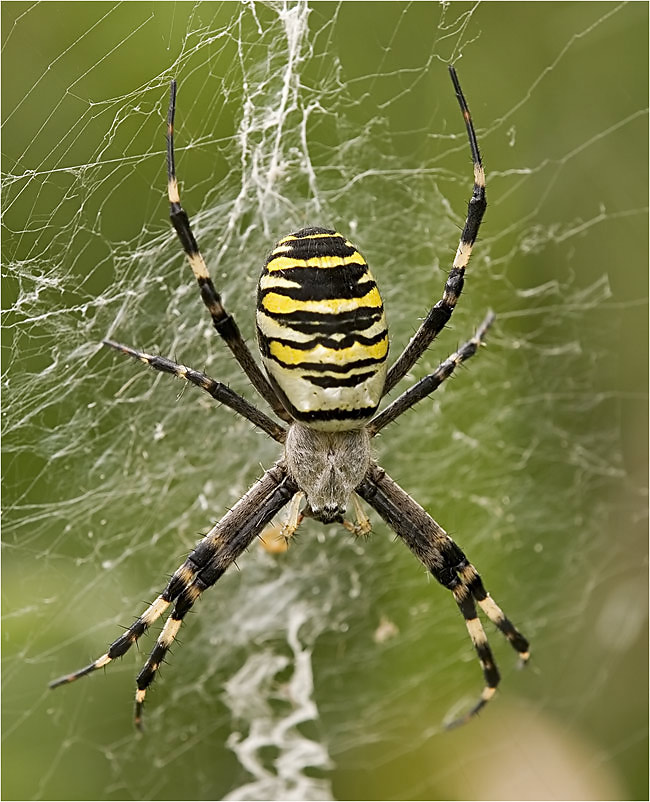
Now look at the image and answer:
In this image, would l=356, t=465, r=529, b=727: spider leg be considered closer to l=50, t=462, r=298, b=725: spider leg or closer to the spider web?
l=50, t=462, r=298, b=725: spider leg

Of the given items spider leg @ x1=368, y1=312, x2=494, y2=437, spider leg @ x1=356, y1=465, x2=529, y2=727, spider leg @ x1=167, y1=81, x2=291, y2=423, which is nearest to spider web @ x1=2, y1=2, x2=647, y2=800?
spider leg @ x1=167, y1=81, x2=291, y2=423

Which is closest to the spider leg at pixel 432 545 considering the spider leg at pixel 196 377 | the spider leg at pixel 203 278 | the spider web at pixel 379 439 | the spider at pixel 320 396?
the spider at pixel 320 396

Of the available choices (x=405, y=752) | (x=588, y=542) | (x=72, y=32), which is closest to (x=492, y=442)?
(x=588, y=542)

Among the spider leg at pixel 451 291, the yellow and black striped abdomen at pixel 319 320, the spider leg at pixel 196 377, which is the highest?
the spider leg at pixel 196 377

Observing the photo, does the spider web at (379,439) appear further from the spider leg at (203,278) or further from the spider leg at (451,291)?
the spider leg at (451,291)

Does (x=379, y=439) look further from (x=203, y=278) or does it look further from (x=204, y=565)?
(x=203, y=278)

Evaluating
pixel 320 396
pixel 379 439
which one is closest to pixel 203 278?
pixel 320 396
